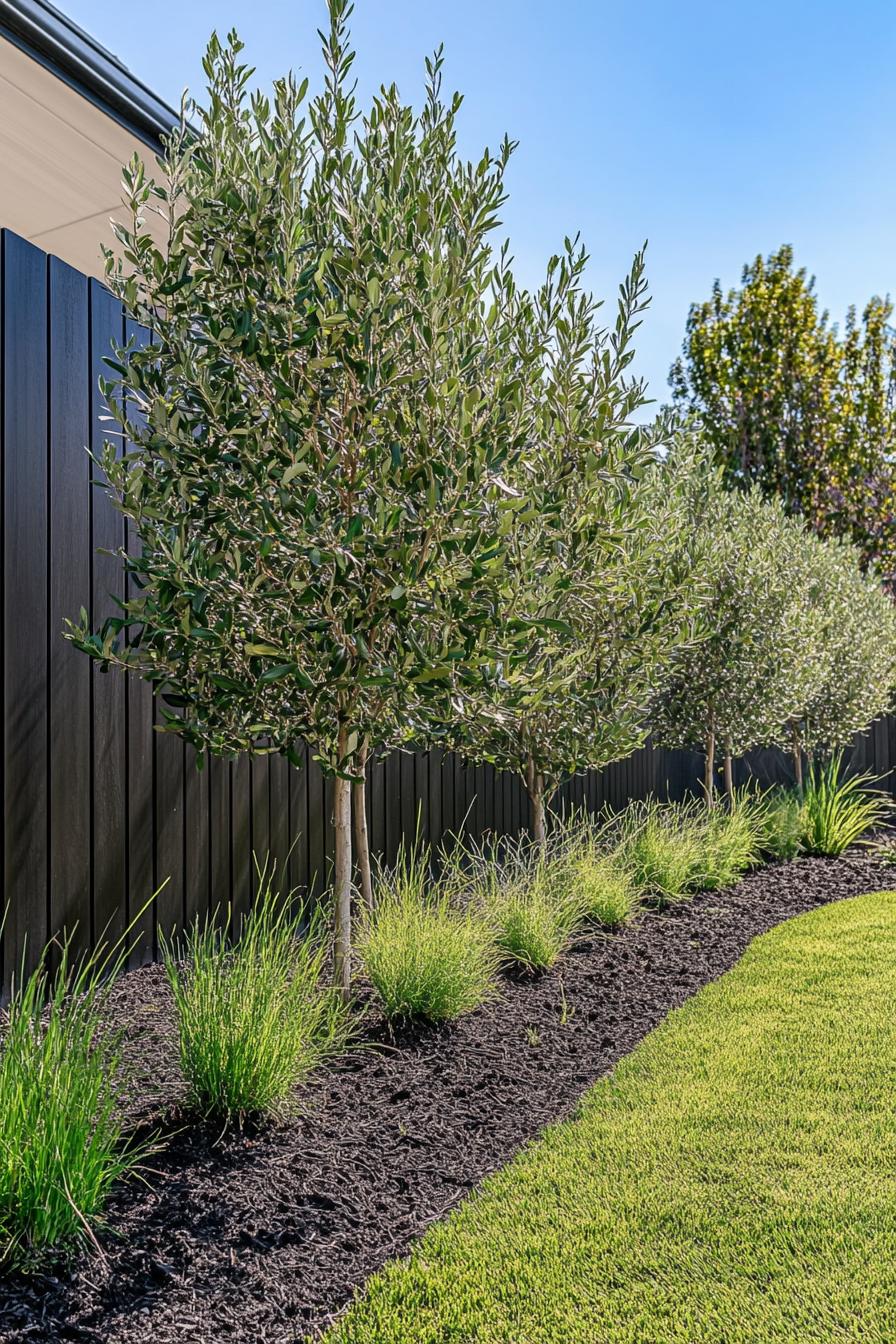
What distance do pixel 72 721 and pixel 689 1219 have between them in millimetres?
3037

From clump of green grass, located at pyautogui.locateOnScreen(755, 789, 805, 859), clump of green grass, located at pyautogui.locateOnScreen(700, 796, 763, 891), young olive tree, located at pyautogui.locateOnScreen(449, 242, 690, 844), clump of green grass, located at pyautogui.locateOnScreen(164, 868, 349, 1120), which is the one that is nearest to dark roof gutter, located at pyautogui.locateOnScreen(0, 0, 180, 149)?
young olive tree, located at pyautogui.locateOnScreen(449, 242, 690, 844)

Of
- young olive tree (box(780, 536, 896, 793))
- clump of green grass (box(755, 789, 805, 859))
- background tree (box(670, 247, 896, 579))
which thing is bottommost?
clump of green grass (box(755, 789, 805, 859))

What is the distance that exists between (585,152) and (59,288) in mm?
4556

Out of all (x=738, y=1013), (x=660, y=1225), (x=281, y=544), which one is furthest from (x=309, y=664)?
(x=738, y=1013)

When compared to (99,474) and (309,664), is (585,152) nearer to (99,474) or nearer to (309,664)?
(99,474)

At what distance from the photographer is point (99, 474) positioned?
169 inches

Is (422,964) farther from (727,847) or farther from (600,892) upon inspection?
(727,847)

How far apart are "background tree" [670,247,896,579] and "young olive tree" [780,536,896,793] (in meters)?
4.42

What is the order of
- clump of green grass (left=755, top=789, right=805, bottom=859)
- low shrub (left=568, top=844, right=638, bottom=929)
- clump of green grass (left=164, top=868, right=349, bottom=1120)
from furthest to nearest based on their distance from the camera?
clump of green grass (left=755, top=789, right=805, bottom=859)
low shrub (left=568, top=844, right=638, bottom=929)
clump of green grass (left=164, top=868, right=349, bottom=1120)

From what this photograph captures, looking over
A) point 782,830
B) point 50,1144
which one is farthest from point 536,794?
point 50,1144

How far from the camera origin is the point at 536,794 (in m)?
5.98

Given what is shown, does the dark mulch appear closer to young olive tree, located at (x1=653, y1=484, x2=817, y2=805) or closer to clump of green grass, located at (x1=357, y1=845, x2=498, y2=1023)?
clump of green grass, located at (x1=357, y1=845, x2=498, y2=1023)

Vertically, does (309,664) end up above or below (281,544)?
below

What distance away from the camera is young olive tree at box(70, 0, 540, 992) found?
9.92ft
